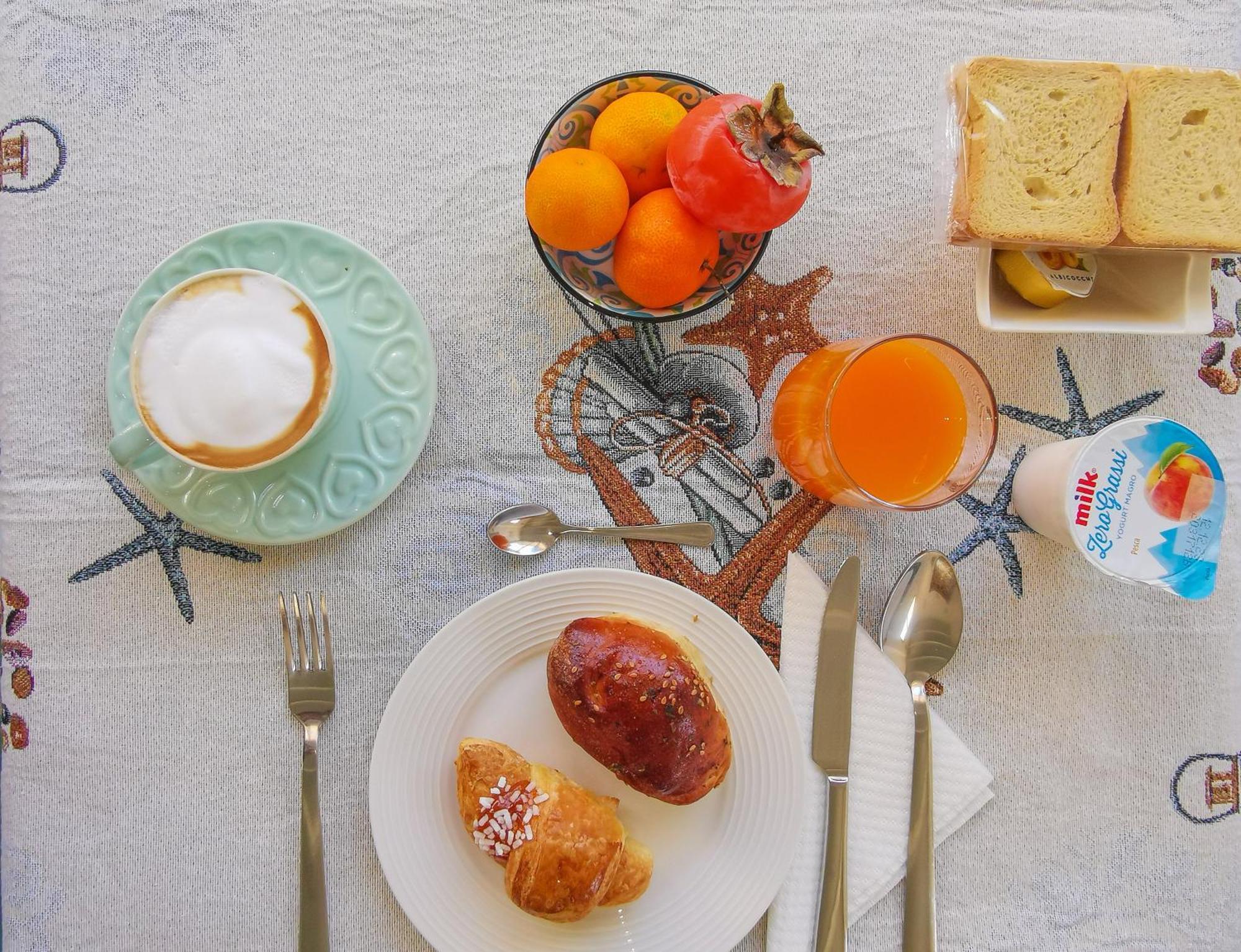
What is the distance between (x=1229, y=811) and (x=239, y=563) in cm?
123

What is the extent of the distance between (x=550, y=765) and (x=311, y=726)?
10.9 inches

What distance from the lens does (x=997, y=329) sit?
913 mm

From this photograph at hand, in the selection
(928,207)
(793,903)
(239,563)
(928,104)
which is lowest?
(793,903)

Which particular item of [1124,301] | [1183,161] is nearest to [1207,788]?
[1124,301]

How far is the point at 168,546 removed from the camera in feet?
3.20

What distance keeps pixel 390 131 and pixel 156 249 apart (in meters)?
0.30

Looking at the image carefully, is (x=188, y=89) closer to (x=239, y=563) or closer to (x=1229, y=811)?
(x=239, y=563)

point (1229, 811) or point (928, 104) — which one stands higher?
point (928, 104)

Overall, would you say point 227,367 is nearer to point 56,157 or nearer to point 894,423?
point 56,157

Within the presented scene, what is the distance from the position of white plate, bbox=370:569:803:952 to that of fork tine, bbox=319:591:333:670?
0.10 m

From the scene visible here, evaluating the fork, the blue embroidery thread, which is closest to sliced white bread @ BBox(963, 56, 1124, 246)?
the fork

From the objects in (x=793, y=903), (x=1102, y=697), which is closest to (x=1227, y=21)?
(x=1102, y=697)

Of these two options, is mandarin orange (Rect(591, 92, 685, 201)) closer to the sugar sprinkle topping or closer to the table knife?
the table knife

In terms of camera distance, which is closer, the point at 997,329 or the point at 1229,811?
the point at 997,329
